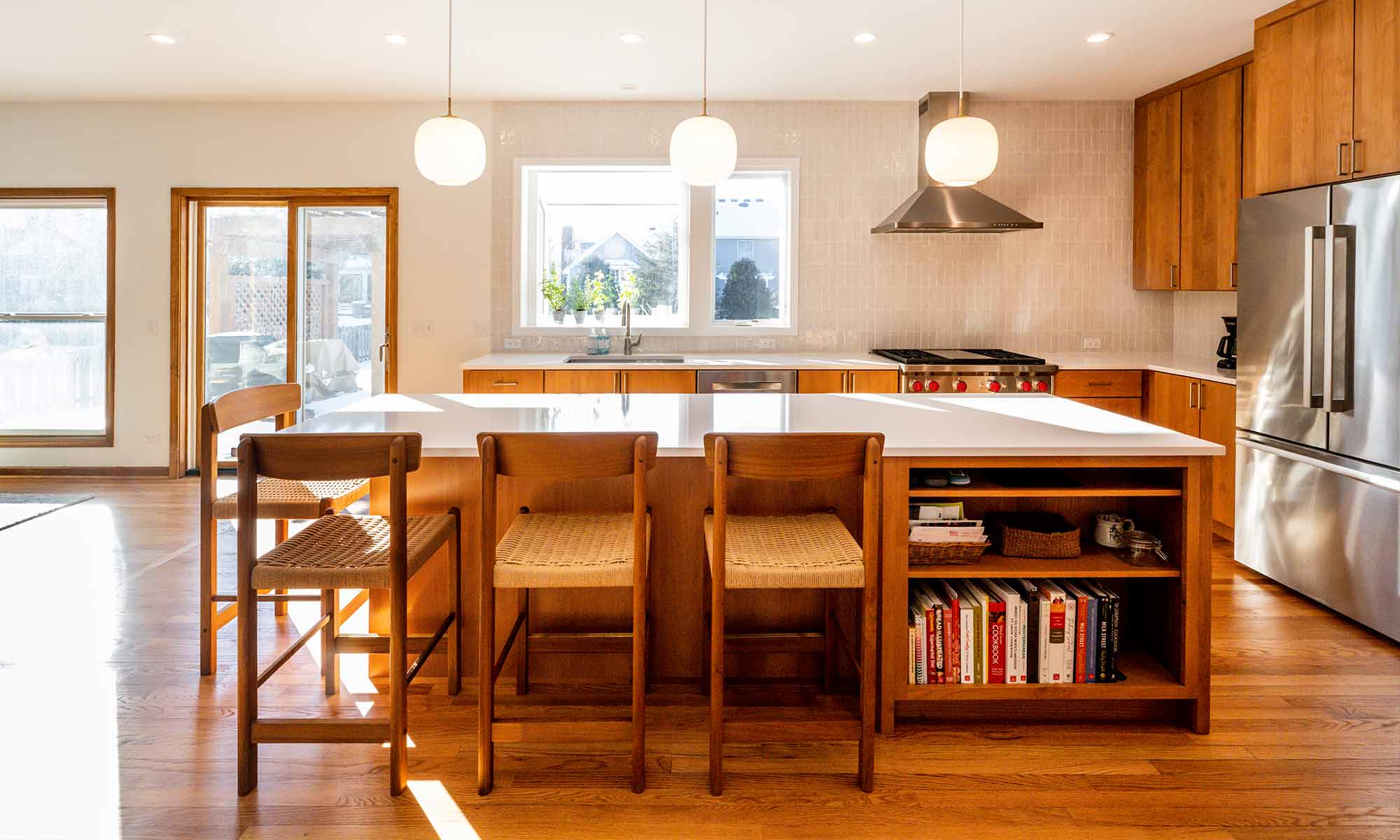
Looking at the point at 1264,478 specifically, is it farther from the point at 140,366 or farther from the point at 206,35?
the point at 140,366

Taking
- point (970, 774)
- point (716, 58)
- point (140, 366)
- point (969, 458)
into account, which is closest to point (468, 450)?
point (969, 458)

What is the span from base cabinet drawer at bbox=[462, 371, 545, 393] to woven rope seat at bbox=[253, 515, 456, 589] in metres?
2.49

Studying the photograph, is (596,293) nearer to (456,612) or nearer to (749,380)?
(749,380)

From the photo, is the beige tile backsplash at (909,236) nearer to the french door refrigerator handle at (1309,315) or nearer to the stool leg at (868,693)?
the french door refrigerator handle at (1309,315)

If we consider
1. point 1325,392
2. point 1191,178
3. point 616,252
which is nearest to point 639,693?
point 1325,392

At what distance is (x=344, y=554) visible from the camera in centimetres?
226

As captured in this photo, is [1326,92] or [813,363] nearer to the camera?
[1326,92]

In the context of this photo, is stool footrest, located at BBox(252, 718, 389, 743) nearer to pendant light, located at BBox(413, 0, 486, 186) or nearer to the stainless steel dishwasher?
pendant light, located at BBox(413, 0, 486, 186)

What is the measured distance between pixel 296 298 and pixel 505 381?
1.94 m

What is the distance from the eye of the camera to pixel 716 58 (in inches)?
186

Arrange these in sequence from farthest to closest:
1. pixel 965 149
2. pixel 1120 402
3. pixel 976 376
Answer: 1. pixel 1120 402
2. pixel 976 376
3. pixel 965 149

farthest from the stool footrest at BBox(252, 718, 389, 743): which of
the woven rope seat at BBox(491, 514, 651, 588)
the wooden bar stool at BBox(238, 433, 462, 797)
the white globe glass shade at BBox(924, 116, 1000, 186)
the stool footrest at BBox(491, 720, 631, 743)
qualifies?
the white globe glass shade at BBox(924, 116, 1000, 186)

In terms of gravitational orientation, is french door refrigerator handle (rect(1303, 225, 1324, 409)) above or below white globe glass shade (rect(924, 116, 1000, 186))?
below

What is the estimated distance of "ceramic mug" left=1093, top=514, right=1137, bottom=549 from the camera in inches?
103
